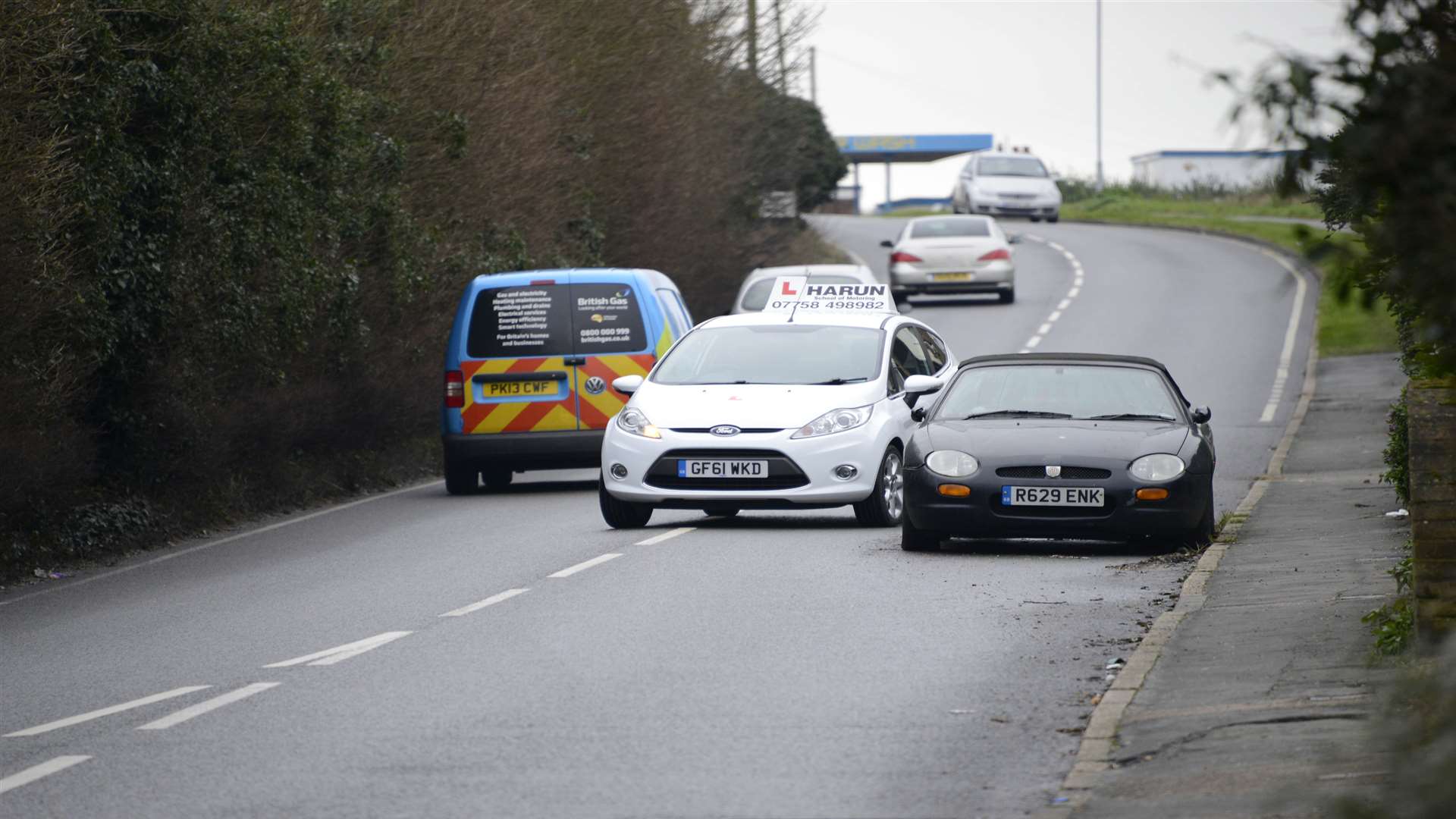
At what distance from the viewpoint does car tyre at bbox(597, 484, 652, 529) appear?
16109 mm

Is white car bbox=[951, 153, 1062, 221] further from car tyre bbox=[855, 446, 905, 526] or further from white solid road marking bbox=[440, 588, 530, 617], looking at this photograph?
white solid road marking bbox=[440, 588, 530, 617]

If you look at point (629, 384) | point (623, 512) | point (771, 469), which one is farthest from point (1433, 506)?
point (629, 384)

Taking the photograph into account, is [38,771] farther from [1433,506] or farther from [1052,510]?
[1052,510]

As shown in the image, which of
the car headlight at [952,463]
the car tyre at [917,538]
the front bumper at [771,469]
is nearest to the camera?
the car headlight at [952,463]

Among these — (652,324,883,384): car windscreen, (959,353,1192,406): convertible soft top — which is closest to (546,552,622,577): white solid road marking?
(652,324,883,384): car windscreen

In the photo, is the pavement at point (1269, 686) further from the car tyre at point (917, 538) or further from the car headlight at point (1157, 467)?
the car tyre at point (917, 538)

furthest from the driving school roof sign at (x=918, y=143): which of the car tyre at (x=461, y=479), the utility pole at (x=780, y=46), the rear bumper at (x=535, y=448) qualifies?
the rear bumper at (x=535, y=448)

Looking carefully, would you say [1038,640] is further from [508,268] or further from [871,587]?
[508,268]

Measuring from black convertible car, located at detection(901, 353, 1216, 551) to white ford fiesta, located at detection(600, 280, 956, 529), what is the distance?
3.59ft

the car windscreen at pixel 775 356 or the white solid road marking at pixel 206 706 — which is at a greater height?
the car windscreen at pixel 775 356

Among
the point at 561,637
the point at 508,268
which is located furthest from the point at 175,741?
the point at 508,268

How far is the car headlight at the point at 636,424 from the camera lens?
15.8 meters

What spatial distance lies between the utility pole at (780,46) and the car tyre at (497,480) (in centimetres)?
2360

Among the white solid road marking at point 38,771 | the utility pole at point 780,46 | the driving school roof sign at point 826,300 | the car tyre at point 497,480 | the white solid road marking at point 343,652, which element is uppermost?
the utility pole at point 780,46
